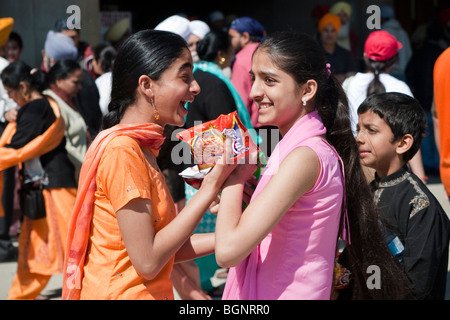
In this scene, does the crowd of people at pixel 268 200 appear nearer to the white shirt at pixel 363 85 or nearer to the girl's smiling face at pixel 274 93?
the girl's smiling face at pixel 274 93

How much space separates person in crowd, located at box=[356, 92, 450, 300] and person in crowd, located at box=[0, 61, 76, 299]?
103 inches

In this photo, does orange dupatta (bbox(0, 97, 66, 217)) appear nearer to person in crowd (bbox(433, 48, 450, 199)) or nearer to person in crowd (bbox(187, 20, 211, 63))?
person in crowd (bbox(187, 20, 211, 63))

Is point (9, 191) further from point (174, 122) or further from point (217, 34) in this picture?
point (174, 122)

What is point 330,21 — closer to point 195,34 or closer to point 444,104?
point 195,34

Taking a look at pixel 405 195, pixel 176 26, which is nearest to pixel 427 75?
pixel 176 26

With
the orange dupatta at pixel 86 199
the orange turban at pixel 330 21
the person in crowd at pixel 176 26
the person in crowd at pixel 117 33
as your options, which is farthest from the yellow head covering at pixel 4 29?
the orange dupatta at pixel 86 199

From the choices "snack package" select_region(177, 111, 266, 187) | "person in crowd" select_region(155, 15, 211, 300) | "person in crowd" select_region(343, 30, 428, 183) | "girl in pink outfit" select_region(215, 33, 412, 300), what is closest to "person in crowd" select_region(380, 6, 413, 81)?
"person in crowd" select_region(343, 30, 428, 183)

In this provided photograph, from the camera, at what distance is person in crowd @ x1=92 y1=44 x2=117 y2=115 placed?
5661mm

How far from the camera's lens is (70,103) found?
17.3ft

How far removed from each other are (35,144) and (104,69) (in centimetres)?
197

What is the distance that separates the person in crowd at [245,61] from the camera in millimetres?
5773

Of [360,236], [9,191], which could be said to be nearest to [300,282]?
[360,236]

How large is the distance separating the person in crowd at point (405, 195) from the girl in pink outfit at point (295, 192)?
44 cm

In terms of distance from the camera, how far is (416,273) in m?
2.59
